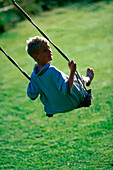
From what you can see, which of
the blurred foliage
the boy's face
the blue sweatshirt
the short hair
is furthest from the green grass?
the blurred foliage

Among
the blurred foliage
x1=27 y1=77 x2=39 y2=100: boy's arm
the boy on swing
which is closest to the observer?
the boy on swing

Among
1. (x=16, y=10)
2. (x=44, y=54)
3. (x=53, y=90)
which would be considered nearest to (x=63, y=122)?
(x=53, y=90)

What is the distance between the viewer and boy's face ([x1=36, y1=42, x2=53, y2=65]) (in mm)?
2760

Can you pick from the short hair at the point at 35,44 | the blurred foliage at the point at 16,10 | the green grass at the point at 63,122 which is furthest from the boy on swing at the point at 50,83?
the blurred foliage at the point at 16,10

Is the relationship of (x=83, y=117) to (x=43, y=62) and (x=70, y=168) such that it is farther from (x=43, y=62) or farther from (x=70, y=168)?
(x=43, y=62)

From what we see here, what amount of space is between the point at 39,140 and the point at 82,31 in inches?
293

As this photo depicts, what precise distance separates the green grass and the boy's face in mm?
2214

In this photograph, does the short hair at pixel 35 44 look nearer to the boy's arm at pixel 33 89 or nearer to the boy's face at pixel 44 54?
the boy's face at pixel 44 54

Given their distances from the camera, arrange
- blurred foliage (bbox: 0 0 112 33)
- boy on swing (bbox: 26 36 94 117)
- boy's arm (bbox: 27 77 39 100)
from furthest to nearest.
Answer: blurred foliage (bbox: 0 0 112 33) → boy's arm (bbox: 27 77 39 100) → boy on swing (bbox: 26 36 94 117)

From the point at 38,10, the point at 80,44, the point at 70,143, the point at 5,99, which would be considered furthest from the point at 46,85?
the point at 38,10

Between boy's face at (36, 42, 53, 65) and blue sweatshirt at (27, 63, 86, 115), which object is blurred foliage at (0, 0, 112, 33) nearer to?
blue sweatshirt at (27, 63, 86, 115)

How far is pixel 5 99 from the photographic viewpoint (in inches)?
294

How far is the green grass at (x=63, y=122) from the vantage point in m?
4.74

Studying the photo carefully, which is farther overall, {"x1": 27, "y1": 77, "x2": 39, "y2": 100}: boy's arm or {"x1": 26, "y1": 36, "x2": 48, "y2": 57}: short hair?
{"x1": 27, "y1": 77, "x2": 39, "y2": 100}: boy's arm
